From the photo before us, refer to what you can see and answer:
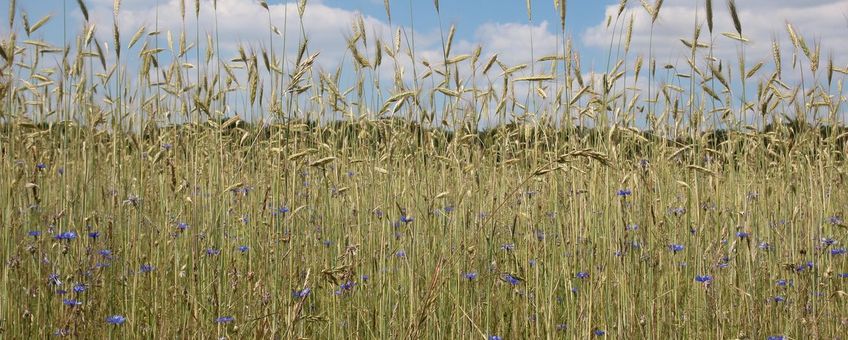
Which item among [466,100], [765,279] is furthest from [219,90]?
[765,279]

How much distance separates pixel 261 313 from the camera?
7.82ft

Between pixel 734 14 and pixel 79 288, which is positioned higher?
pixel 734 14

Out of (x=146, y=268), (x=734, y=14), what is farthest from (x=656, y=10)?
(x=146, y=268)

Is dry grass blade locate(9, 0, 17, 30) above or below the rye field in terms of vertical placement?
above

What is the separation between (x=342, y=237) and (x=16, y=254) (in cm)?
132

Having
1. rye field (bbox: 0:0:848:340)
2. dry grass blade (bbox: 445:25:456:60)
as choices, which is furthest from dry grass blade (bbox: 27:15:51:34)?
dry grass blade (bbox: 445:25:456:60)

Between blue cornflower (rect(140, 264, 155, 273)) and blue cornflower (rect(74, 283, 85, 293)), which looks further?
blue cornflower (rect(140, 264, 155, 273))

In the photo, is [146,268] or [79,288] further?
[146,268]

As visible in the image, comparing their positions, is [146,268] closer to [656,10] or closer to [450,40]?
[450,40]

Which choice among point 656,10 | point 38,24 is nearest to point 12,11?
point 38,24

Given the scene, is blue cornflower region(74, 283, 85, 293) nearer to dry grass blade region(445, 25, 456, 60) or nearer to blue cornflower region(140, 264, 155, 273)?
blue cornflower region(140, 264, 155, 273)

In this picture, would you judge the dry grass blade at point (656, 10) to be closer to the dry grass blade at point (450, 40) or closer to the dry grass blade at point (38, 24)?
the dry grass blade at point (450, 40)

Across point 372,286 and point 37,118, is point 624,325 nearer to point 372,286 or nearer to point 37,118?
point 372,286

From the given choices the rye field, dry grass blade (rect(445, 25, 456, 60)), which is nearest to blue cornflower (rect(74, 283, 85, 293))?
the rye field
